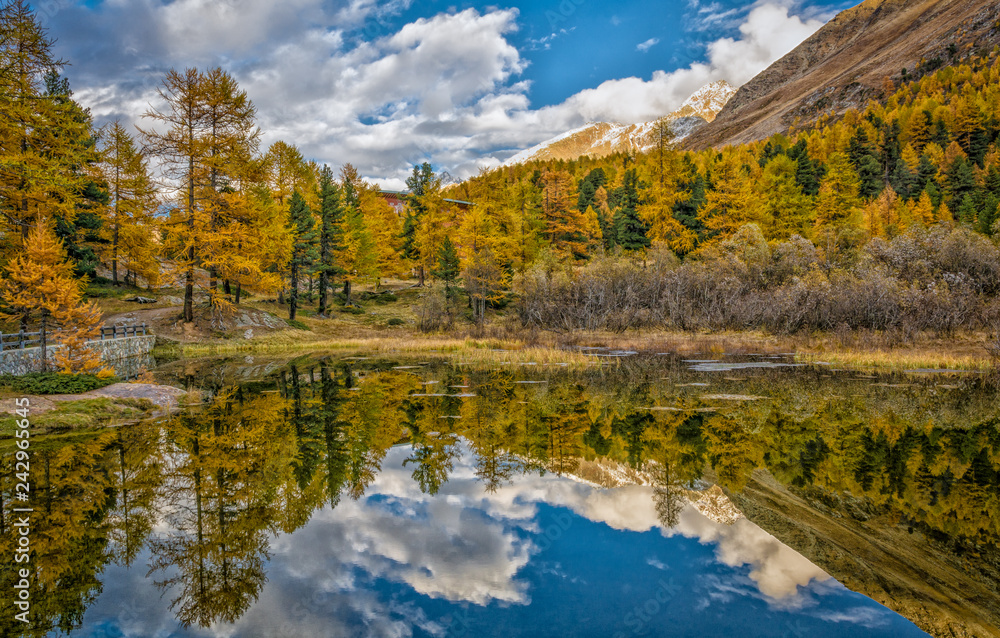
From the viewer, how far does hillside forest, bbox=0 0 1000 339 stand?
2420 cm

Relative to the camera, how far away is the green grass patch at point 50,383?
13706mm

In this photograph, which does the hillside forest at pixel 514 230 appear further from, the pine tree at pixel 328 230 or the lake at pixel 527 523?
the lake at pixel 527 523

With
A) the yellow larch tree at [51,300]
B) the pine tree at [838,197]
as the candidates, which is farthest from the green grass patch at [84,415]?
the pine tree at [838,197]

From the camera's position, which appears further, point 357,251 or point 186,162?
point 357,251

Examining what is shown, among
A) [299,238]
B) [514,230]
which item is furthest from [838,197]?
[299,238]

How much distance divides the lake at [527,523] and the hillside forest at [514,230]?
12.9 metres

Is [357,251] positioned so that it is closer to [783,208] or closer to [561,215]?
[561,215]

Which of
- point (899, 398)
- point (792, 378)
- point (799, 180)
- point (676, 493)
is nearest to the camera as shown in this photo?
point (676, 493)

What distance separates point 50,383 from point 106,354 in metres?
9.68

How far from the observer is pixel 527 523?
687cm

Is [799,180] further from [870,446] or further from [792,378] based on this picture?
[870,446]

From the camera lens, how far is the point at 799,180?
5922 cm

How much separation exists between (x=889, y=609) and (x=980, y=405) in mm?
11843

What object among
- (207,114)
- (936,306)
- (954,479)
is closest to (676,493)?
(954,479)
